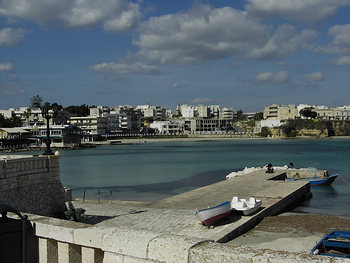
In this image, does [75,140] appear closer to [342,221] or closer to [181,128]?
[181,128]

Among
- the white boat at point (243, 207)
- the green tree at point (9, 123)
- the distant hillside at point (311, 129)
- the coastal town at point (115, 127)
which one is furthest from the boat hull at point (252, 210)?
the distant hillside at point (311, 129)

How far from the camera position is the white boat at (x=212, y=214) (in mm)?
15125

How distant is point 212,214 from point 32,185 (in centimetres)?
716

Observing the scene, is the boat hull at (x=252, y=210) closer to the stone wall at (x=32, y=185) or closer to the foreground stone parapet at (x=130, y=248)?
the stone wall at (x=32, y=185)

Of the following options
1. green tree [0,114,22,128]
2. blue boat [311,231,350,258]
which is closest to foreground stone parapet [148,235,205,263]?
blue boat [311,231,350,258]

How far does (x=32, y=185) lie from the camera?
555 inches

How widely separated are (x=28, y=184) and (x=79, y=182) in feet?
98.1

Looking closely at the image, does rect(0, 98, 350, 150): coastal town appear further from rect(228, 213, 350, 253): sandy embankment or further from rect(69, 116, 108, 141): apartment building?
rect(228, 213, 350, 253): sandy embankment

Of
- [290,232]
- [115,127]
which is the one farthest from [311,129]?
[290,232]

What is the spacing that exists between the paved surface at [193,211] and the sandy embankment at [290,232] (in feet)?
1.70

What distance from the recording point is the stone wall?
12.7 meters

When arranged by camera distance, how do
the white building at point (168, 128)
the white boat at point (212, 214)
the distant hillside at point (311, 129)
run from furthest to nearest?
the white building at point (168, 128)
the distant hillside at point (311, 129)
the white boat at point (212, 214)

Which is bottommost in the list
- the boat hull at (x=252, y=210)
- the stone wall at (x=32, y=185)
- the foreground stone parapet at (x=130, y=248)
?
the boat hull at (x=252, y=210)

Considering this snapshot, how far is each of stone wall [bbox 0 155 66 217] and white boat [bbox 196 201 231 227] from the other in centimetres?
591
